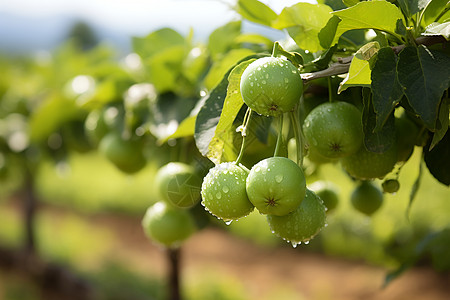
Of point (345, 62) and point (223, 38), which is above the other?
point (345, 62)

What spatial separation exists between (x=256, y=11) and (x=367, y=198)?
0.43 m

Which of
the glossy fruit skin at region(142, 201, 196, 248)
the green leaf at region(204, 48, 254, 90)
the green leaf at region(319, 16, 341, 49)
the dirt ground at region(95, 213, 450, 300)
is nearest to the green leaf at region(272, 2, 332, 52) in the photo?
the green leaf at region(319, 16, 341, 49)

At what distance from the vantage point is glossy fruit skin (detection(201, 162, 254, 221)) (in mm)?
542

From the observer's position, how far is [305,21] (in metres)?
0.60

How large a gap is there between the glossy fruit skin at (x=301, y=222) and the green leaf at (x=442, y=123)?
0.16 metres

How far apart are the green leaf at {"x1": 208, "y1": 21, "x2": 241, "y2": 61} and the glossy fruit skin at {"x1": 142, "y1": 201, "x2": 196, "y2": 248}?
0.37 m

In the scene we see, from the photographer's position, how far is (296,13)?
59 centimetres

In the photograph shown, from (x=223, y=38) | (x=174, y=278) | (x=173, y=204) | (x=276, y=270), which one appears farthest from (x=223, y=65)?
(x=276, y=270)

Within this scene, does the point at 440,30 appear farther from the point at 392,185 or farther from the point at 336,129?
Result: the point at 392,185

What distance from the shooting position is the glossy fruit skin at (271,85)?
1.68 ft

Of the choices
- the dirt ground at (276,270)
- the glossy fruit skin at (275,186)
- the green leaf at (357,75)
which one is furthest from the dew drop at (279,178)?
the dirt ground at (276,270)

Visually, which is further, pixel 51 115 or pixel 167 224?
pixel 51 115

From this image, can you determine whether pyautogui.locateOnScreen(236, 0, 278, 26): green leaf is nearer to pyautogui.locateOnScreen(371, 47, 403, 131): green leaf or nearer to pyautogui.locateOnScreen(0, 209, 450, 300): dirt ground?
pyautogui.locateOnScreen(371, 47, 403, 131): green leaf

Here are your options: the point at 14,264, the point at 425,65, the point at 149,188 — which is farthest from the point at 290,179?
the point at 149,188
